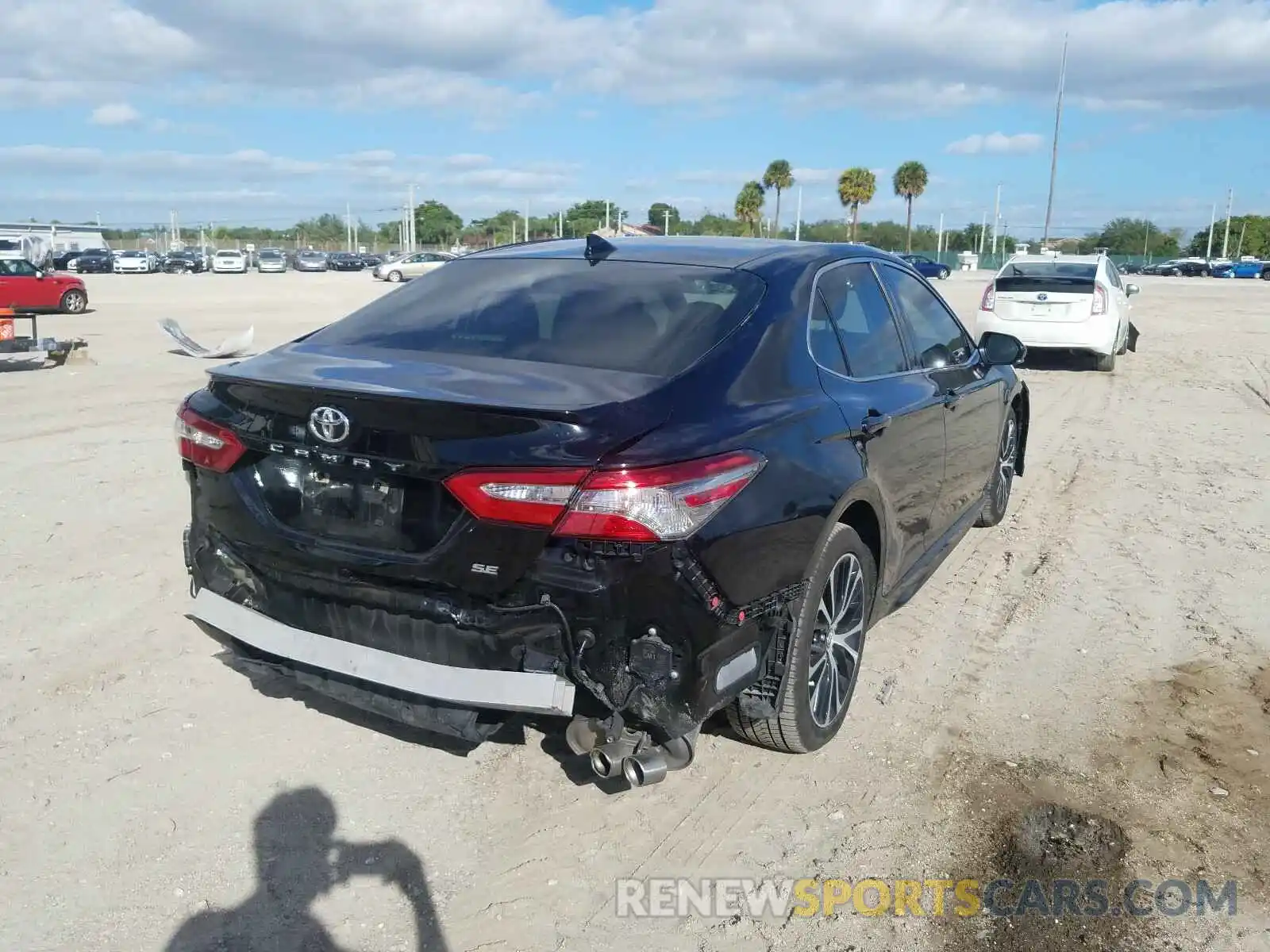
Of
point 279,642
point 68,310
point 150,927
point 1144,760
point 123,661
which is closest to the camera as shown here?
point 150,927

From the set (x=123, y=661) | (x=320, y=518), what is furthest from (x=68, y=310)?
(x=320, y=518)

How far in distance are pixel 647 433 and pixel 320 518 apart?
3.39ft

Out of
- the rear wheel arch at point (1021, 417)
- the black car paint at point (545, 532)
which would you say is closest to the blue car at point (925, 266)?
the rear wheel arch at point (1021, 417)

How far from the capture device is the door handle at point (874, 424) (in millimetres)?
3709

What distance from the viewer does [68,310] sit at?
77.6 feet

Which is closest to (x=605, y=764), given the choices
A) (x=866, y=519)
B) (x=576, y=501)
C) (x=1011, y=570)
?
(x=576, y=501)

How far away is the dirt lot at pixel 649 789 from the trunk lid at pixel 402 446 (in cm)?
84

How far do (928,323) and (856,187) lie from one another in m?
70.4

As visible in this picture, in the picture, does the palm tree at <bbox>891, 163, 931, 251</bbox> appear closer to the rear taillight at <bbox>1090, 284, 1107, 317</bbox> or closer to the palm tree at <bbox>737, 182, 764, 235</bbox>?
the palm tree at <bbox>737, 182, 764, 235</bbox>

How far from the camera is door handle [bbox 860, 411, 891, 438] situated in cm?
371

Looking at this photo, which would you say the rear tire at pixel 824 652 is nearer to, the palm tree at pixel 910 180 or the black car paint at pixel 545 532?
the black car paint at pixel 545 532

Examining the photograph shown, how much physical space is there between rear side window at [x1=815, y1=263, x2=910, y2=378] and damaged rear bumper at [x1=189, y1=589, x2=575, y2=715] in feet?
5.85

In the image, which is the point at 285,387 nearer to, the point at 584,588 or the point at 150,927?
the point at 584,588

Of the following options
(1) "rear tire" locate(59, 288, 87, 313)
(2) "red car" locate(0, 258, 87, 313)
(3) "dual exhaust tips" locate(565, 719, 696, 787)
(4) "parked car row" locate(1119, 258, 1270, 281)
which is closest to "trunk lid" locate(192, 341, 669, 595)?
(3) "dual exhaust tips" locate(565, 719, 696, 787)
